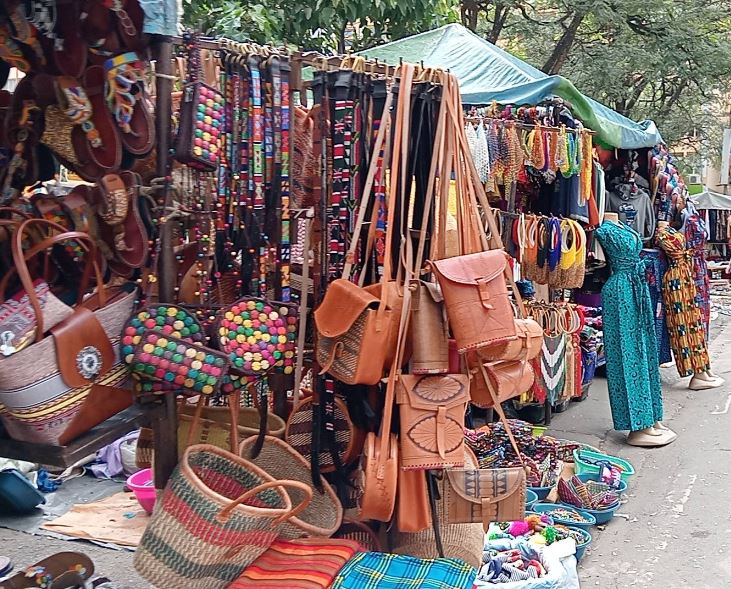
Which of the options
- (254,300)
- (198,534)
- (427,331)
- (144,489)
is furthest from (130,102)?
(144,489)

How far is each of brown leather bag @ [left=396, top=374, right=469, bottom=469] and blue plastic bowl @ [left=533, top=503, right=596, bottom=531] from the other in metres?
1.88

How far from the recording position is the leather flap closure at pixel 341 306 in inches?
88.8

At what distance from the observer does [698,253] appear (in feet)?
23.4

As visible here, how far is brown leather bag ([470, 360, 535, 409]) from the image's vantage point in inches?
101

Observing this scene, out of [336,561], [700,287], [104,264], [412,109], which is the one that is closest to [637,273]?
[700,287]

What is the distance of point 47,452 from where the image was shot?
184cm

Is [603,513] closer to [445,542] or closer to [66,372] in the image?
[445,542]

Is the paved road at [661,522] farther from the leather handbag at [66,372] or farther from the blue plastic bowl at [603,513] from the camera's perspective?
the leather handbag at [66,372]

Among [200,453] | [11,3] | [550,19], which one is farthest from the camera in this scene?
[550,19]

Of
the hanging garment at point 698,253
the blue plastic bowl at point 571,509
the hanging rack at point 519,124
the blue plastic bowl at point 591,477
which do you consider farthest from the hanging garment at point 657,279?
the blue plastic bowl at point 571,509

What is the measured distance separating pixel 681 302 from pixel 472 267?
4.73 m

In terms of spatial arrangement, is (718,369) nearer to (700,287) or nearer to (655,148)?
(700,287)

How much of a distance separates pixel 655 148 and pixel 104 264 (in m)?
6.32

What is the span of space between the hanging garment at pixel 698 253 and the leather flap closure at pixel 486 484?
501 cm
